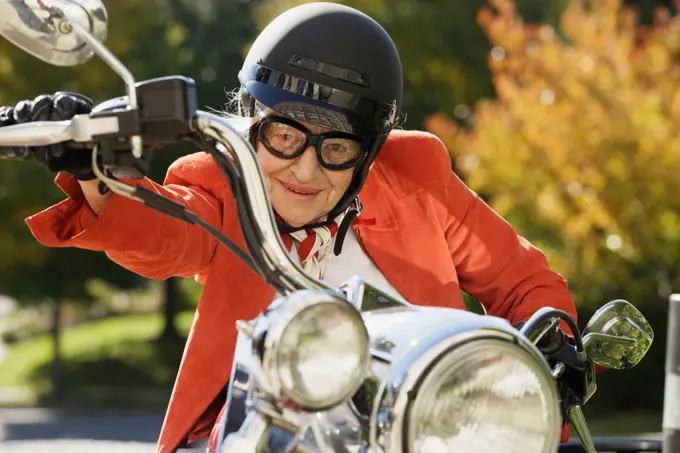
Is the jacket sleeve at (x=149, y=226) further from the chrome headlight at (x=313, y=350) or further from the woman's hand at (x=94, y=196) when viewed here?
the chrome headlight at (x=313, y=350)

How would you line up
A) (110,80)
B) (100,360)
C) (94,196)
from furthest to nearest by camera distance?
(100,360) < (110,80) < (94,196)

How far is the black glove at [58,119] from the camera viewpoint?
185 cm

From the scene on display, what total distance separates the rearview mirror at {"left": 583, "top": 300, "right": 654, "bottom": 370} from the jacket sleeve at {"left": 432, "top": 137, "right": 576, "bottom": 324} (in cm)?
59

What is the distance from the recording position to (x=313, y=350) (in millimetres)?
1653

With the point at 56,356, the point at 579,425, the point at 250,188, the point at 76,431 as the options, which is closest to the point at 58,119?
the point at 250,188

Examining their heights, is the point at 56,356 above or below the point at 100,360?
above

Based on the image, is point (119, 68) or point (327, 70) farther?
point (327, 70)

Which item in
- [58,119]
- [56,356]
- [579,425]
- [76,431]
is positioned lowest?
[76,431]

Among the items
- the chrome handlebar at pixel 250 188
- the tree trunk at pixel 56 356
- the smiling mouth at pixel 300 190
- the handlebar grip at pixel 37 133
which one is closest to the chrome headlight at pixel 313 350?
the chrome handlebar at pixel 250 188

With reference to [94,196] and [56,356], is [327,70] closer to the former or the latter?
[94,196]

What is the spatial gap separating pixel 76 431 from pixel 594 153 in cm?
749

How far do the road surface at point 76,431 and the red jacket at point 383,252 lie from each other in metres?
9.74

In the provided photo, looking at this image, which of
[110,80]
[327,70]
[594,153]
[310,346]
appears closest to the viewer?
[310,346]

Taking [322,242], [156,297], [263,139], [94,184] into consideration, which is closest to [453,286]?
[322,242]
